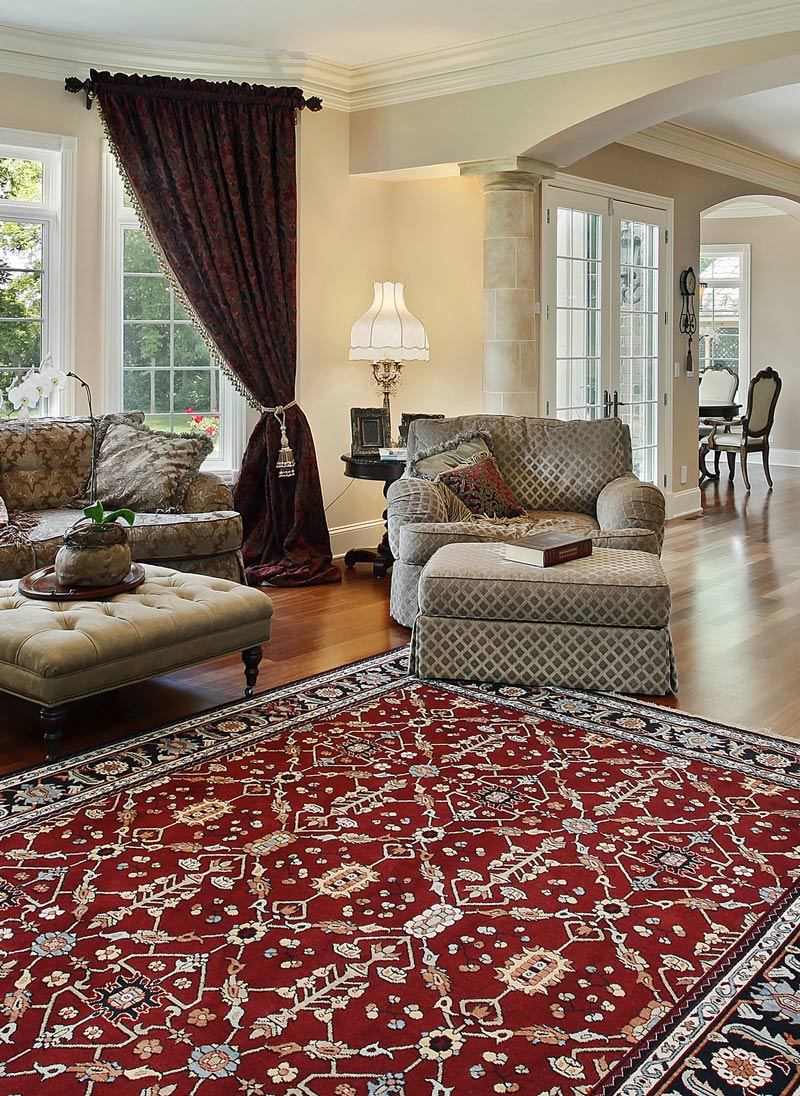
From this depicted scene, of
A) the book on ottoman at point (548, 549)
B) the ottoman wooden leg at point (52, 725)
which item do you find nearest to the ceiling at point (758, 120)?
the book on ottoman at point (548, 549)

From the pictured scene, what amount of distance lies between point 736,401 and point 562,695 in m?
8.96

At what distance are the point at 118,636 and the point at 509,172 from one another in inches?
147

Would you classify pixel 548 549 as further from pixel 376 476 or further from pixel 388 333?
pixel 388 333

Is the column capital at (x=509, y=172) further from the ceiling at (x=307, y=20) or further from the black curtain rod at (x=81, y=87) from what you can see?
the black curtain rod at (x=81, y=87)

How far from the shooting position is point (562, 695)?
13.0ft

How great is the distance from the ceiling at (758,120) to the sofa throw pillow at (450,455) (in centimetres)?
307

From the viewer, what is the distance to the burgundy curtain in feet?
18.6

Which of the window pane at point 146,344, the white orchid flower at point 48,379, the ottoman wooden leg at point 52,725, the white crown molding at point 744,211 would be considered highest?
the white crown molding at point 744,211

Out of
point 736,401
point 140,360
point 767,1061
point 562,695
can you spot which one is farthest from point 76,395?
point 736,401

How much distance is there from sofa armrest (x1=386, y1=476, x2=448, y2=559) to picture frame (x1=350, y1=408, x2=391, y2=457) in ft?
4.38

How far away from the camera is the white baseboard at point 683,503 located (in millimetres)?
8305

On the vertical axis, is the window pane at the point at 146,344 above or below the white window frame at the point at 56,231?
below

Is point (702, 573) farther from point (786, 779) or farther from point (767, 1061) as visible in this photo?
point (767, 1061)

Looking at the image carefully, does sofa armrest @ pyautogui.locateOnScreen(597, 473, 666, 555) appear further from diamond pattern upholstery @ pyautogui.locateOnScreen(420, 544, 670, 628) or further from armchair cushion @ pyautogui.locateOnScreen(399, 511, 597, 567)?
diamond pattern upholstery @ pyautogui.locateOnScreen(420, 544, 670, 628)
